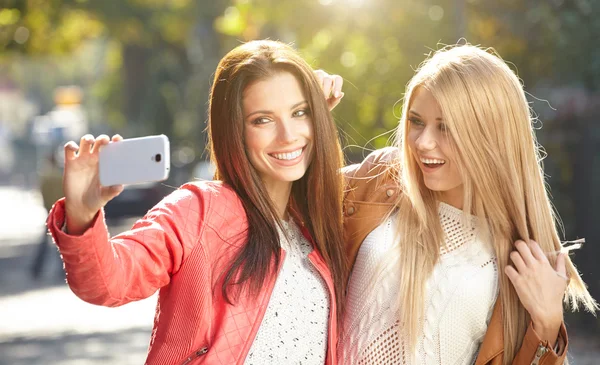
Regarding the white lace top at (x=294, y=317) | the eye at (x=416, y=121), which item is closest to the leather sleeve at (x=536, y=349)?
the white lace top at (x=294, y=317)

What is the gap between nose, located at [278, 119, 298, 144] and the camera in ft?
11.9

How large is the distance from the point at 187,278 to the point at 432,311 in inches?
41.8

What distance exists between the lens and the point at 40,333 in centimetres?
1028

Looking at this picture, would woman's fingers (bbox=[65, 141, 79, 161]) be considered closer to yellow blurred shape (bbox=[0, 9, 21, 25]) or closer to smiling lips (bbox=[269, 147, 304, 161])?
smiling lips (bbox=[269, 147, 304, 161])

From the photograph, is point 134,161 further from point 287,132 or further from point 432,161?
point 432,161

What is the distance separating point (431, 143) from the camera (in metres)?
3.80

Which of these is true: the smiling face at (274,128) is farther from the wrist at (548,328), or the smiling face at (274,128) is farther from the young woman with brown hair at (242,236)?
the wrist at (548,328)

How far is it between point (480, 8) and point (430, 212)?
6.86 metres

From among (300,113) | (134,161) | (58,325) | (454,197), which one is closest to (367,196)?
(454,197)

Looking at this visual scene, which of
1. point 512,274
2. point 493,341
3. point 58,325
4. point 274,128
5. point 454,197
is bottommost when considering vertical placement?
point 58,325

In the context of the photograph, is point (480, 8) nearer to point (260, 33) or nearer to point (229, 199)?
point (260, 33)

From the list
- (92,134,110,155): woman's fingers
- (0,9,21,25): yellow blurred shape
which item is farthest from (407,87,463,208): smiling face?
(0,9,21,25): yellow blurred shape

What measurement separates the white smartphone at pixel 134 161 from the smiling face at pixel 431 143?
1.33 meters

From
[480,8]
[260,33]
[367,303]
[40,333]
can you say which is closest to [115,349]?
[40,333]
